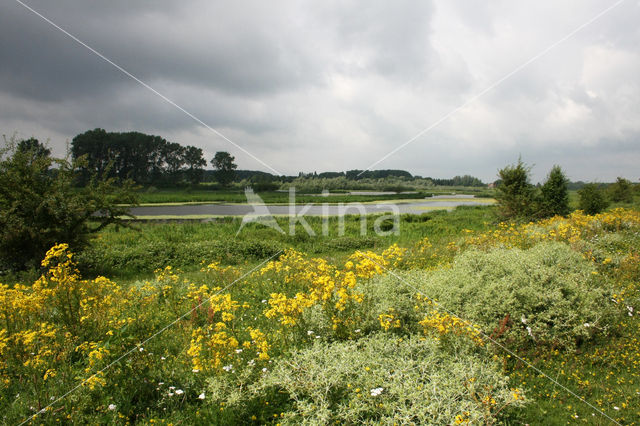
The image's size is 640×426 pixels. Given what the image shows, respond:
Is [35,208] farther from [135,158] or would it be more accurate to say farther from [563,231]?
[563,231]

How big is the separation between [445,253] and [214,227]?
Result: 14.4 metres

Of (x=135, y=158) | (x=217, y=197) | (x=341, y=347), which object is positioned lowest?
(x=341, y=347)

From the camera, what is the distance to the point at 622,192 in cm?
2838

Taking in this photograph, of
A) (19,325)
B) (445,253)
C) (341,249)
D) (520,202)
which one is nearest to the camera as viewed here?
(19,325)

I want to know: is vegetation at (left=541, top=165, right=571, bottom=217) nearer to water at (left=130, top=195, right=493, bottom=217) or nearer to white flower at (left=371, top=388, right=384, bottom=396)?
water at (left=130, top=195, right=493, bottom=217)

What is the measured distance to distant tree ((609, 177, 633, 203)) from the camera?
28094 mm

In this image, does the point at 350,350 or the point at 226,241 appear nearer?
the point at 350,350

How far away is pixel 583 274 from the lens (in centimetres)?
635

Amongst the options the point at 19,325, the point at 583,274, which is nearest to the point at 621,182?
the point at 583,274

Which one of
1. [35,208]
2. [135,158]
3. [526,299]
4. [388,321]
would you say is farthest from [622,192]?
[35,208]

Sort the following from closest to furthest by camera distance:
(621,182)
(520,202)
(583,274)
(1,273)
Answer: (583,274), (1,273), (520,202), (621,182)

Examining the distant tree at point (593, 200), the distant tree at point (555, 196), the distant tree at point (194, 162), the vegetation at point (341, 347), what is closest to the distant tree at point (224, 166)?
the distant tree at point (194, 162)

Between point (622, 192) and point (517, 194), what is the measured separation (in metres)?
17.1

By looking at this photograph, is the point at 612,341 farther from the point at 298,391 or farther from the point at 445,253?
the point at 445,253
